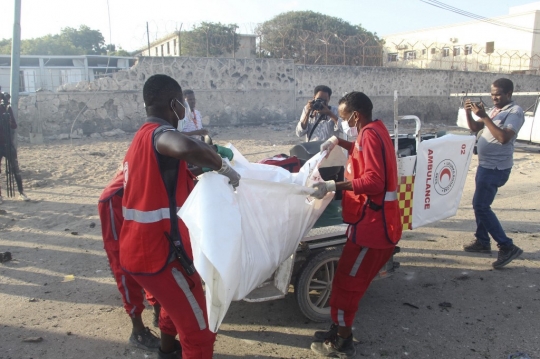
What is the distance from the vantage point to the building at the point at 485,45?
27891mm

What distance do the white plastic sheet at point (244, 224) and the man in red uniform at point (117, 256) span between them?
896 mm

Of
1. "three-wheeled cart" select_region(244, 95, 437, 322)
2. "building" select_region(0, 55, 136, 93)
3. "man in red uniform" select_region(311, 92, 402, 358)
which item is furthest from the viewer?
"building" select_region(0, 55, 136, 93)

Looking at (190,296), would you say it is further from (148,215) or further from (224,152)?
(224,152)

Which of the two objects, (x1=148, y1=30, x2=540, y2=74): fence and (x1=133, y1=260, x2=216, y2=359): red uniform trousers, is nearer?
(x1=133, y1=260, x2=216, y2=359): red uniform trousers

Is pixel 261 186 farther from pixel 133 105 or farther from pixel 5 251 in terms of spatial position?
pixel 133 105

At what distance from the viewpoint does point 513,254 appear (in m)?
4.37

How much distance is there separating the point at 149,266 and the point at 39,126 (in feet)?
43.1

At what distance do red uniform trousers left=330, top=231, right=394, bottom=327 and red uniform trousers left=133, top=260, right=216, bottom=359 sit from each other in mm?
1041

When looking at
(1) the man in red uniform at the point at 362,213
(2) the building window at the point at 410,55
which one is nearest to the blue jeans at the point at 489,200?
(1) the man in red uniform at the point at 362,213

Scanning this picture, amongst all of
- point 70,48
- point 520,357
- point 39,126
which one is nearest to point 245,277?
point 520,357

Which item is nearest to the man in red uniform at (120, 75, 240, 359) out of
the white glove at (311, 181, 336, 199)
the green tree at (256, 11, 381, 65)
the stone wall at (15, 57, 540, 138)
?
the white glove at (311, 181, 336, 199)

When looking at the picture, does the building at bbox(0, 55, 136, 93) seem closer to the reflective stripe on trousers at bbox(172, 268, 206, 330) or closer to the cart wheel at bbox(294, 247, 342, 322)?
the cart wheel at bbox(294, 247, 342, 322)

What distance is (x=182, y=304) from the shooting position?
2.22 meters

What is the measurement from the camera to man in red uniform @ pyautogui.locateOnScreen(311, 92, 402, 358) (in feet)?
8.92
